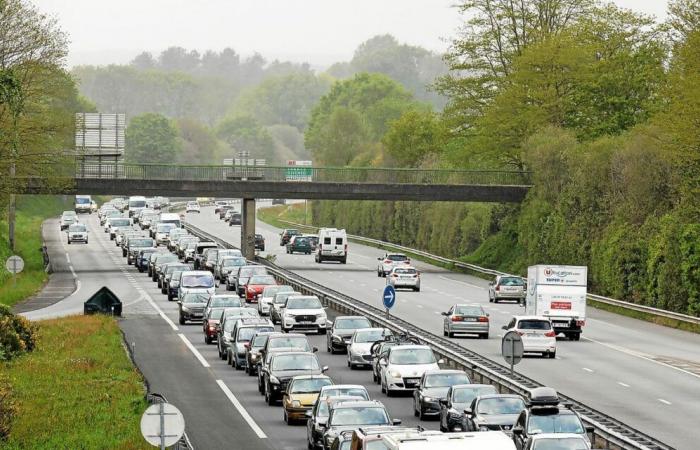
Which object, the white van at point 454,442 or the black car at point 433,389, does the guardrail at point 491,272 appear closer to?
the black car at point 433,389

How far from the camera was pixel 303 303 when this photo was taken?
202ft

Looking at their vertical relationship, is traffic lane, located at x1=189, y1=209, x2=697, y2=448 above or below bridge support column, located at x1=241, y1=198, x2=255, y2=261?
below

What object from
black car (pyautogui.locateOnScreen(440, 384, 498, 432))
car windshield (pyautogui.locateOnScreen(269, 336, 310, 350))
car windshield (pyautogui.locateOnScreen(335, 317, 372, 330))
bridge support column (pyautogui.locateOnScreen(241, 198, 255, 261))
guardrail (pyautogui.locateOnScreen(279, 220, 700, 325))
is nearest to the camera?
black car (pyautogui.locateOnScreen(440, 384, 498, 432))

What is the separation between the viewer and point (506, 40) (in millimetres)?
113062

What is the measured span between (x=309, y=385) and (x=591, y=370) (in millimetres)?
14718

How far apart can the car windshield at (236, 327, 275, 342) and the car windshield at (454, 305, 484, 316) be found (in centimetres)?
1070

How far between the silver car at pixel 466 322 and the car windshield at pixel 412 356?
1503 cm

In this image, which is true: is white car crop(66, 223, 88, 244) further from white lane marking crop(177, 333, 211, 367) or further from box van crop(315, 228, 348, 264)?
white lane marking crop(177, 333, 211, 367)

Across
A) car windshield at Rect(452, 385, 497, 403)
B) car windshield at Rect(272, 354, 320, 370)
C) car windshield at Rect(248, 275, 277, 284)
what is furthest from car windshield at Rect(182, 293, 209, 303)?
car windshield at Rect(452, 385, 497, 403)

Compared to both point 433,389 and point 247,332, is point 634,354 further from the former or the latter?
point 433,389

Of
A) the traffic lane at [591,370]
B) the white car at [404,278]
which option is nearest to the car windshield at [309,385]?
the traffic lane at [591,370]

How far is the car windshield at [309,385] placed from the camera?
37.3 metres

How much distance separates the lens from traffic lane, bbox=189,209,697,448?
39438 millimetres

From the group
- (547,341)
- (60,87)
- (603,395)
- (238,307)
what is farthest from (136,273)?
(603,395)
